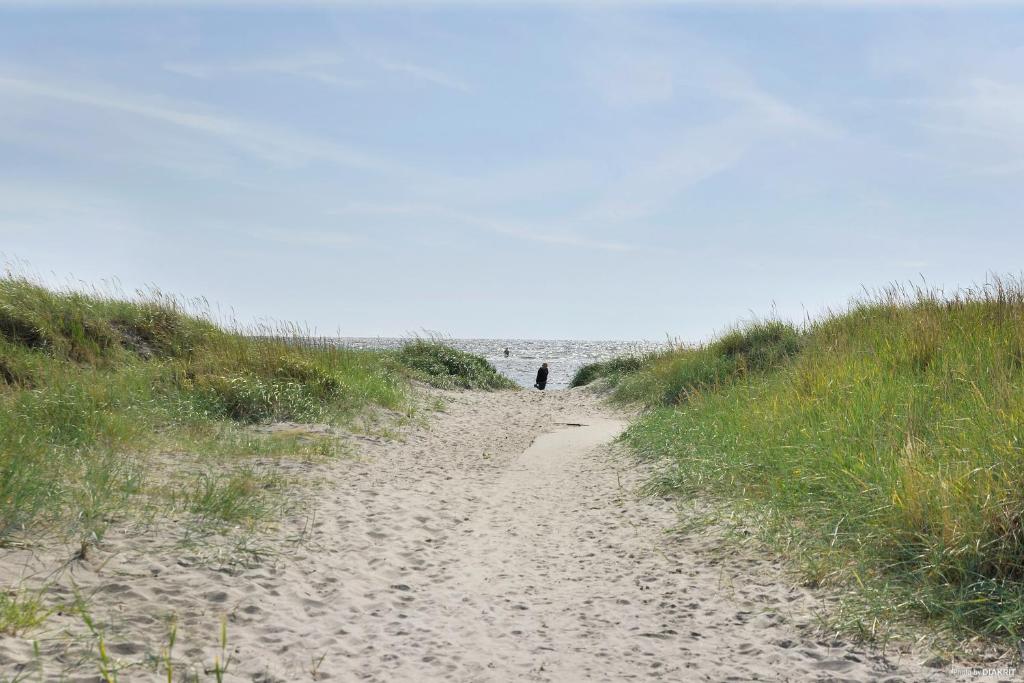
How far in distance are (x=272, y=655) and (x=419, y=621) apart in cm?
93

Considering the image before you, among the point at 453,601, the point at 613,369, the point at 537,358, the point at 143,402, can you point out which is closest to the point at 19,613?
the point at 453,601

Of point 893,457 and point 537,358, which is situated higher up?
point 537,358

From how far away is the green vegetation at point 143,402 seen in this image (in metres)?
5.77

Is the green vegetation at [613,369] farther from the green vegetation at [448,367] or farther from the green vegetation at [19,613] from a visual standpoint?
the green vegetation at [19,613]

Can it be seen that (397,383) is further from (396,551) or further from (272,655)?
(272,655)

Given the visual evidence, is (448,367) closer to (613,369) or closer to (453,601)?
(613,369)

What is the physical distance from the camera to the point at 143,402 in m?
9.52

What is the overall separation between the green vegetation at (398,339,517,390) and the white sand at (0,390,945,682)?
1263cm

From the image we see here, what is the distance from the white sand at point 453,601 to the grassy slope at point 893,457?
1.72 feet

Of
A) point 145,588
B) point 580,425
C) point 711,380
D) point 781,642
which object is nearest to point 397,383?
point 580,425

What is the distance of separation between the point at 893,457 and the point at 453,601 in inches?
132

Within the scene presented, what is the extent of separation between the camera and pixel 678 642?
13.7 ft

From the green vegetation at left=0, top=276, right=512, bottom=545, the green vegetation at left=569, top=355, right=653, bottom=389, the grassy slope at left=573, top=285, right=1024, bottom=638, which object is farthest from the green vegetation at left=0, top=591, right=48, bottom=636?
the green vegetation at left=569, top=355, right=653, bottom=389

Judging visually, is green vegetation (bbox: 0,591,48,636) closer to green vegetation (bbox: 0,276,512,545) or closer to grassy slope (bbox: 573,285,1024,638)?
green vegetation (bbox: 0,276,512,545)
